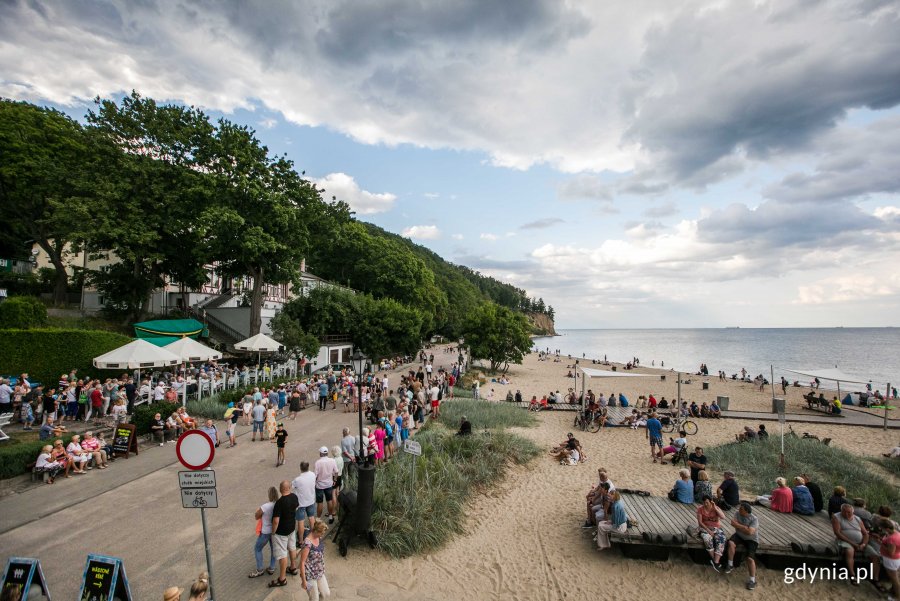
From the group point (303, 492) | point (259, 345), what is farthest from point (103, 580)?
point (259, 345)

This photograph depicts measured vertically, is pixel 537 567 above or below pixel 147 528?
below

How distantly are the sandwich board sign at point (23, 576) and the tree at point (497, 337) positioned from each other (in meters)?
37.2

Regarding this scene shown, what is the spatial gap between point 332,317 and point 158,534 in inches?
956

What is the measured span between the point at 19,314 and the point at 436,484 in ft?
62.8

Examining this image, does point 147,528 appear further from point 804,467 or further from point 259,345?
point 804,467

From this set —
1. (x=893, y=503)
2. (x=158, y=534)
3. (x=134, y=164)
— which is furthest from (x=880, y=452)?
(x=134, y=164)

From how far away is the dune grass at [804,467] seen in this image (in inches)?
439

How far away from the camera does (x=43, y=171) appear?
74.9 ft

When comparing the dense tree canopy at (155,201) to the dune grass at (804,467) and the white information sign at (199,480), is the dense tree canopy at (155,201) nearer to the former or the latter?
the white information sign at (199,480)

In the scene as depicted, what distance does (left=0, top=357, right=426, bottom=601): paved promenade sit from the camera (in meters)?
6.50

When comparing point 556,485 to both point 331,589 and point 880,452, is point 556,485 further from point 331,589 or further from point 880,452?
point 880,452

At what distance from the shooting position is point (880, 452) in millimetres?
15945

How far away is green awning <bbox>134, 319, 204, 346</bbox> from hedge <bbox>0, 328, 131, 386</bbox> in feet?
15.2

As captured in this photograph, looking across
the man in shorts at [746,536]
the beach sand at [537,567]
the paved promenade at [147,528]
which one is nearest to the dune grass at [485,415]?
the beach sand at [537,567]
